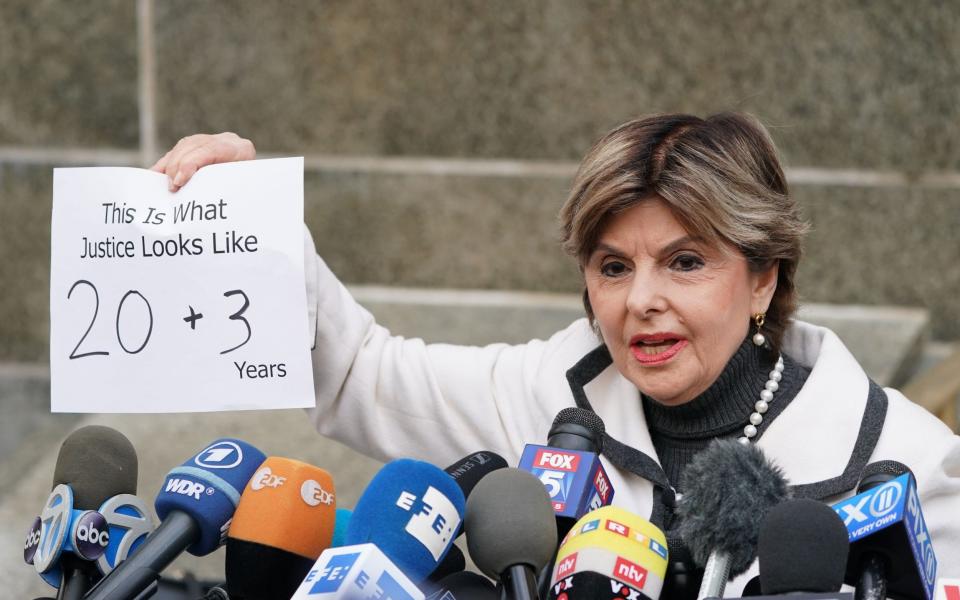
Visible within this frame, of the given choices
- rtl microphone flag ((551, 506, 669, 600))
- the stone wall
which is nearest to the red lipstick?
rtl microphone flag ((551, 506, 669, 600))

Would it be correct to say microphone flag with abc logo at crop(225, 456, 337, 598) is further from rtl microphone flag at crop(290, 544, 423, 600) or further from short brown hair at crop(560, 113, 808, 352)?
short brown hair at crop(560, 113, 808, 352)

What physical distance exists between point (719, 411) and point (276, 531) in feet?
3.25

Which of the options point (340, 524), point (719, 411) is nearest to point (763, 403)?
point (719, 411)

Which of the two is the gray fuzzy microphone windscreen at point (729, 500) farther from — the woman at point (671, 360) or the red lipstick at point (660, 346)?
the red lipstick at point (660, 346)

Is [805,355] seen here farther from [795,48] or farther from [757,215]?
[795,48]

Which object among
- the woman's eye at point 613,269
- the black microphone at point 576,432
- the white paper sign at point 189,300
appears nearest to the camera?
the black microphone at point 576,432

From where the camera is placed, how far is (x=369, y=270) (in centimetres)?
506

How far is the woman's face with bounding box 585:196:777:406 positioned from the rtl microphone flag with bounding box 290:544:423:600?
0.96m

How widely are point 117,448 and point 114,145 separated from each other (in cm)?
337

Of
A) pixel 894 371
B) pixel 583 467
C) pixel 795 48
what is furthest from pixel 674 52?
pixel 583 467

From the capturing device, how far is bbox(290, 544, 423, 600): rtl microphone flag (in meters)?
1.44

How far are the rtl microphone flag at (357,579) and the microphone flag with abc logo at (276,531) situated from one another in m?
0.35

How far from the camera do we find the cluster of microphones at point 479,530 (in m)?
1.50

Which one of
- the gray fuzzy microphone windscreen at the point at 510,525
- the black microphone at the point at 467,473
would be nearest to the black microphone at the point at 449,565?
the black microphone at the point at 467,473
